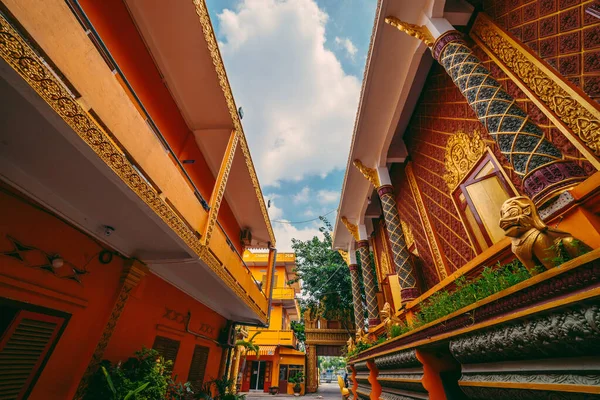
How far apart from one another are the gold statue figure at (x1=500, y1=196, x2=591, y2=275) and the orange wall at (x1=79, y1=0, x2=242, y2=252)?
17.6 feet

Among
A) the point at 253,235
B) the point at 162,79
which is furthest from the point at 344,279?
the point at 162,79

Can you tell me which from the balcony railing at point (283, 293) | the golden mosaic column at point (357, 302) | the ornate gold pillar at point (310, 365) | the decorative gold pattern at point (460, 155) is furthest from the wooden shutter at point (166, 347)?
the balcony railing at point (283, 293)

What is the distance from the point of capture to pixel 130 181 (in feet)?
9.21

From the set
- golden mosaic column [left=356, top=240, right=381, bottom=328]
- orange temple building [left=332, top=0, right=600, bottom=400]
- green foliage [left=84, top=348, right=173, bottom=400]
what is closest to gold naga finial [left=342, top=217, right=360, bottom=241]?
golden mosaic column [left=356, top=240, right=381, bottom=328]

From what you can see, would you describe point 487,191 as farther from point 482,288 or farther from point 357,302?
point 357,302

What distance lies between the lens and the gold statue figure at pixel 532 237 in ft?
4.81

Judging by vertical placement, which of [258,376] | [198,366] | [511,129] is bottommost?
[198,366]

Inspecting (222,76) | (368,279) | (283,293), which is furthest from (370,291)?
(283,293)

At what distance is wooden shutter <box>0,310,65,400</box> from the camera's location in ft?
8.74

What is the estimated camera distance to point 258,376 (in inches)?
714

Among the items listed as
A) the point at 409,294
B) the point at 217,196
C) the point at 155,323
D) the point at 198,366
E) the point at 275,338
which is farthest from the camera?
the point at 275,338

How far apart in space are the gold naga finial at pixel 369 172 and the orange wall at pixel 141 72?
4428 millimetres

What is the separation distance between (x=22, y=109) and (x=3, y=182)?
3.49ft

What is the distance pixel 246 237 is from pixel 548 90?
8.61m
